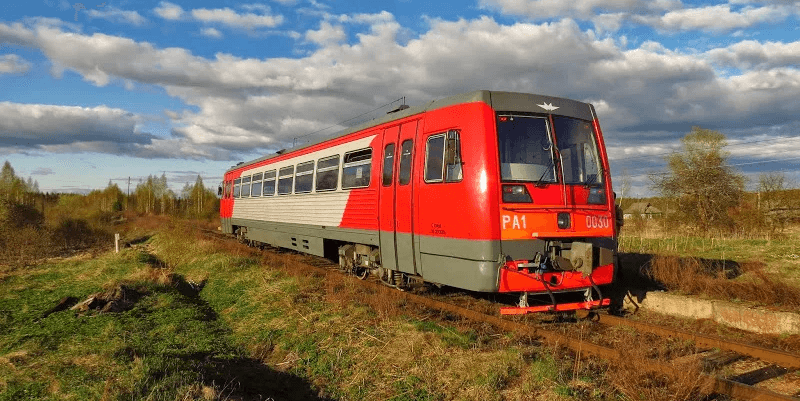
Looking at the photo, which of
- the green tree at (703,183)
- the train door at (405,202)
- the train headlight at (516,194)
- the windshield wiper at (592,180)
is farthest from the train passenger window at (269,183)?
the green tree at (703,183)

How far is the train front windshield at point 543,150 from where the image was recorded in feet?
→ 24.1

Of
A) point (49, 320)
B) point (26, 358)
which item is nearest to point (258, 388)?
point (26, 358)

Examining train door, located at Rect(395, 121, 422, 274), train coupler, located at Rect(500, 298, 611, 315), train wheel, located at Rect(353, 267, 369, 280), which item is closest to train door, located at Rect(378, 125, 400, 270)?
train door, located at Rect(395, 121, 422, 274)

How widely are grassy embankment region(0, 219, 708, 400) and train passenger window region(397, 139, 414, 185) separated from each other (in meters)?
2.11

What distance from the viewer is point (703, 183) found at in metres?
28.7

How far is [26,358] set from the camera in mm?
6418

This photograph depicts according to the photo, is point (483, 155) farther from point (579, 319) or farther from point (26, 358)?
point (26, 358)

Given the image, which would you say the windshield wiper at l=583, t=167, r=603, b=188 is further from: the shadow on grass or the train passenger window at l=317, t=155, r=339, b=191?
the train passenger window at l=317, t=155, r=339, b=191

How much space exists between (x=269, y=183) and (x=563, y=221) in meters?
11.8

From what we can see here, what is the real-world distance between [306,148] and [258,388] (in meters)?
8.93

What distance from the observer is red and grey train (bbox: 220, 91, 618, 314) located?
23.3 ft

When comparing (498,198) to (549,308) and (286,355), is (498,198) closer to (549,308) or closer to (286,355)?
(549,308)

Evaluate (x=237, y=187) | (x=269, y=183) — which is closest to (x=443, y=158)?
(x=269, y=183)

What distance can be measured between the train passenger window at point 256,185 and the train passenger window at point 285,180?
7.78 feet
